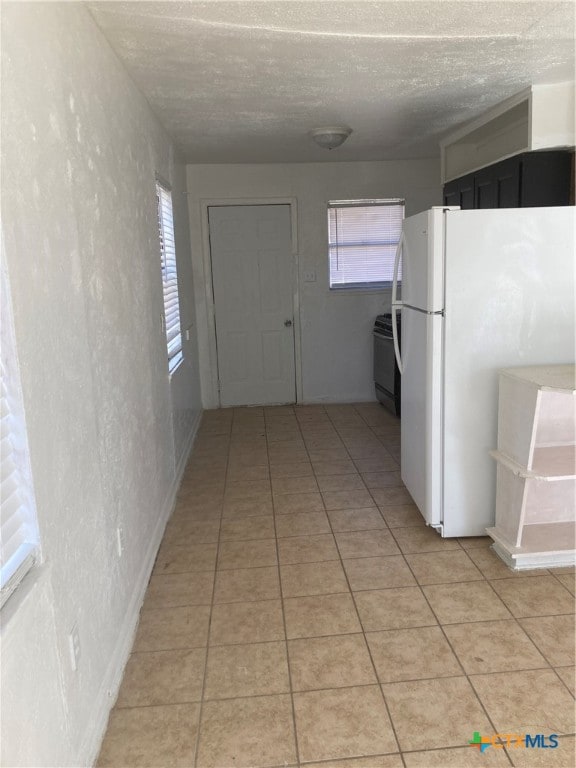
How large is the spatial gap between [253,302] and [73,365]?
4.06 m

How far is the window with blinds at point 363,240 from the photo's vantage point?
5664 millimetres

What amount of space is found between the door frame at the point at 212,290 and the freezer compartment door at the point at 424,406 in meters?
2.50

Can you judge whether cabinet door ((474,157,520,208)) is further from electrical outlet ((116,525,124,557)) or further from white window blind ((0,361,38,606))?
white window blind ((0,361,38,606))

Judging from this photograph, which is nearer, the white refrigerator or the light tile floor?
the light tile floor

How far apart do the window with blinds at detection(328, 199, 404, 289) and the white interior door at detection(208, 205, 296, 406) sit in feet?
1.48

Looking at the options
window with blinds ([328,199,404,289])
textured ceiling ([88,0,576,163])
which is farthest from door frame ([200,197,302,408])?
textured ceiling ([88,0,576,163])

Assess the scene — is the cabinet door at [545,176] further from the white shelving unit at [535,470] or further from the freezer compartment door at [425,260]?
the white shelving unit at [535,470]

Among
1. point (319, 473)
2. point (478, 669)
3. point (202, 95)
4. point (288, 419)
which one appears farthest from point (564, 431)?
point (288, 419)

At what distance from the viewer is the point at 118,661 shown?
6.86 feet

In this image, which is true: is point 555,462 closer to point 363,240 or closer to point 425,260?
point 425,260

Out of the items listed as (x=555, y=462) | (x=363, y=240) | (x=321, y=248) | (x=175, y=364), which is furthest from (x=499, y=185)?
(x=175, y=364)

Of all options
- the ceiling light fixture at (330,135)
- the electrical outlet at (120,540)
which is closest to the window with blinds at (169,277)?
the ceiling light fixture at (330,135)

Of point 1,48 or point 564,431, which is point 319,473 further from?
point 1,48

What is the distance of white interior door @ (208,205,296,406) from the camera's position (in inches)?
220
